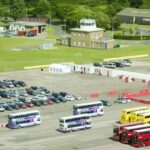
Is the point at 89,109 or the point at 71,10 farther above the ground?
the point at 71,10

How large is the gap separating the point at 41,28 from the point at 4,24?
714 inches

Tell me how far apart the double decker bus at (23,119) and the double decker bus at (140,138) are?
12.1 metres

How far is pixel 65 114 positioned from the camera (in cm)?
6988

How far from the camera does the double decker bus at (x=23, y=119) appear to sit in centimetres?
6378

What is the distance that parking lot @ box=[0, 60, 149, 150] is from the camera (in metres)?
57.7

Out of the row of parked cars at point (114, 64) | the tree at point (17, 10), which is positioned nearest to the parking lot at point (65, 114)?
the row of parked cars at point (114, 64)

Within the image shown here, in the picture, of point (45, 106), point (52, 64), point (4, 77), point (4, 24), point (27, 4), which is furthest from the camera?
point (27, 4)

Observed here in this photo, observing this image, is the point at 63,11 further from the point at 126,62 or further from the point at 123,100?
the point at 123,100

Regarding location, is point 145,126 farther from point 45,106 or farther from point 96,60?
point 96,60

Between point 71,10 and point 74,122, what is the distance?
Result: 344 ft

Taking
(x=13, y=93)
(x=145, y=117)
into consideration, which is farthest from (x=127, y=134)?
(x=13, y=93)

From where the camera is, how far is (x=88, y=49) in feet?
411

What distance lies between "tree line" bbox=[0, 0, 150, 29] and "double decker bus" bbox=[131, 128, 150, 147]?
95.2m

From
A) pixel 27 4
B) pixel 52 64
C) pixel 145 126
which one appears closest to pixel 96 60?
pixel 52 64
